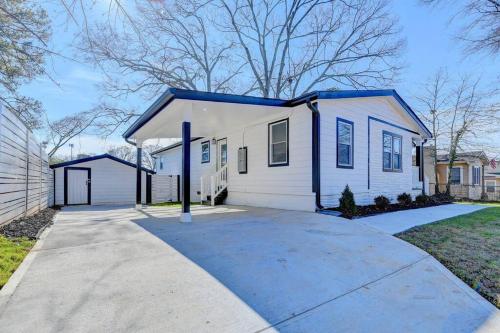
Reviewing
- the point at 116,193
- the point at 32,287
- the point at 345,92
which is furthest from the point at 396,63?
the point at 32,287

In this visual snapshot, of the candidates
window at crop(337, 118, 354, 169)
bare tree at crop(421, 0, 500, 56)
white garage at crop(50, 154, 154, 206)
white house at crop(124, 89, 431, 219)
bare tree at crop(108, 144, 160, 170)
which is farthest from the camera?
bare tree at crop(108, 144, 160, 170)

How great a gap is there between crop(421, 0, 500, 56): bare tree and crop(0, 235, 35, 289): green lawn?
37.2 feet

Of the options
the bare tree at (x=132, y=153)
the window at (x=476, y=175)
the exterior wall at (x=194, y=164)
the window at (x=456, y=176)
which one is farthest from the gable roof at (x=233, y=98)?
the bare tree at (x=132, y=153)

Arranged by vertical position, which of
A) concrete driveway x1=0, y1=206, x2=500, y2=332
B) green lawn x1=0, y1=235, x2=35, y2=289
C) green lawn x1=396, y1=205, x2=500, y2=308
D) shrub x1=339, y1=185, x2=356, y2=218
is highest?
shrub x1=339, y1=185, x2=356, y2=218

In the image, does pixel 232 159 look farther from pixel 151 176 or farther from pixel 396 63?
pixel 396 63

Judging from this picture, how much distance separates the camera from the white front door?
44.4ft

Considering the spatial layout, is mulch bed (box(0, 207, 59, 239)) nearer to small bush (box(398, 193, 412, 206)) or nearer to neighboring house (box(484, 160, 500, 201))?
small bush (box(398, 193, 412, 206))

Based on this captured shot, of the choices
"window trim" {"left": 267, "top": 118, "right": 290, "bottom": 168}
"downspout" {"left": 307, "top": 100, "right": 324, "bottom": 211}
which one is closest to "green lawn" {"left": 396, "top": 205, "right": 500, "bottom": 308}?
"downspout" {"left": 307, "top": 100, "right": 324, "bottom": 211}

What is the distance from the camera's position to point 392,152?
11.4 meters

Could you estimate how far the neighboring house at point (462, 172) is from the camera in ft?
64.2

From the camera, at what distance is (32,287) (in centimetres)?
279

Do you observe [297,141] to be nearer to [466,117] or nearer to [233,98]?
[233,98]

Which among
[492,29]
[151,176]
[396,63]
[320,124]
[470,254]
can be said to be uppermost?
[396,63]

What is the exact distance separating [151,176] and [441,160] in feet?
67.2
